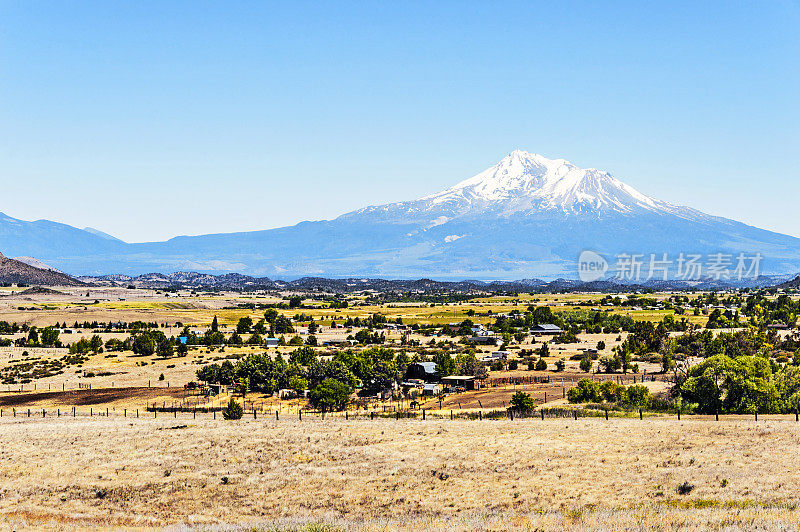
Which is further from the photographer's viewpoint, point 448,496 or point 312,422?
point 312,422

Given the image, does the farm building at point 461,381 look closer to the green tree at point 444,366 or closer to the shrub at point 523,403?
the green tree at point 444,366

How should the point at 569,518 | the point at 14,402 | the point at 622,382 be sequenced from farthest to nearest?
the point at 622,382, the point at 14,402, the point at 569,518

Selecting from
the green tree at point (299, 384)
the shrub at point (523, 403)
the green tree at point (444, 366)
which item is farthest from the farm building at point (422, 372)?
the shrub at point (523, 403)

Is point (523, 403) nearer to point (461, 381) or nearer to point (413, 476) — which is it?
point (413, 476)

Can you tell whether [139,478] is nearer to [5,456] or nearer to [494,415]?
[5,456]

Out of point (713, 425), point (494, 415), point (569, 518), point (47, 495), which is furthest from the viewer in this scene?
point (494, 415)

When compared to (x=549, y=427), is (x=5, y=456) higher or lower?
lower

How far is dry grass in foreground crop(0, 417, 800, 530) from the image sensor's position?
26.3m

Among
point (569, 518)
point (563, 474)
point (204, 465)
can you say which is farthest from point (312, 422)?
point (569, 518)

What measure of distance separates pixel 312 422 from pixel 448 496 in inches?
603

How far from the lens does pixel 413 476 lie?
31.6 metres

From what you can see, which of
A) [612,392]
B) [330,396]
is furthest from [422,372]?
[612,392]

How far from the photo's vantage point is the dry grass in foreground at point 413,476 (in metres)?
26.3

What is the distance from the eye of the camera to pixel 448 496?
29312 mm
